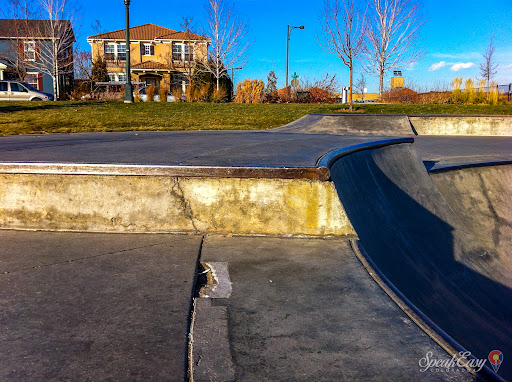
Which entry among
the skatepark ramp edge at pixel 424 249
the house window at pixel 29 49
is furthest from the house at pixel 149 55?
the skatepark ramp edge at pixel 424 249

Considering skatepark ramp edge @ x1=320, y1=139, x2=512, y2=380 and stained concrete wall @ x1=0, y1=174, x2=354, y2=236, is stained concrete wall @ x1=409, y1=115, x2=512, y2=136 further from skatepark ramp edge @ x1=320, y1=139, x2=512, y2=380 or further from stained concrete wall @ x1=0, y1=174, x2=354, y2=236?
stained concrete wall @ x1=0, y1=174, x2=354, y2=236

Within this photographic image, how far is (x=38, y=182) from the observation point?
12.2ft

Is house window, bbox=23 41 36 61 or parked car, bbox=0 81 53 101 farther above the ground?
house window, bbox=23 41 36 61

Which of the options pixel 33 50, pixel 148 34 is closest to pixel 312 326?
pixel 33 50

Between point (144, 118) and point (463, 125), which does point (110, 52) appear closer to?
point (144, 118)

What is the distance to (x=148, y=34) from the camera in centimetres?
5159

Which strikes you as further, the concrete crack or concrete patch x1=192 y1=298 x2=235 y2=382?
the concrete crack

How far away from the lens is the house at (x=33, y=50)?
118 feet

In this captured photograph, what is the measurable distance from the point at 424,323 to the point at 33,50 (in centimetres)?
4756

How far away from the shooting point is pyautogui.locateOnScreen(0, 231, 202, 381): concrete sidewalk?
1.86 meters

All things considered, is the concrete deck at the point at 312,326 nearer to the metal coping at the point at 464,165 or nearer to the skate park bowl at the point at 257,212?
the skate park bowl at the point at 257,212

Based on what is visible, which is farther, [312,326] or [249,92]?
[249,92]

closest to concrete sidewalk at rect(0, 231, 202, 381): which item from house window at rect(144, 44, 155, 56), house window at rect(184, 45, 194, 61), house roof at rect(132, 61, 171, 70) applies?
house window at rect(184, 45, 194, 61)

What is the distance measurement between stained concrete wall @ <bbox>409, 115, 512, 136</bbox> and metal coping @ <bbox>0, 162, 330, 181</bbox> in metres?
10.9
